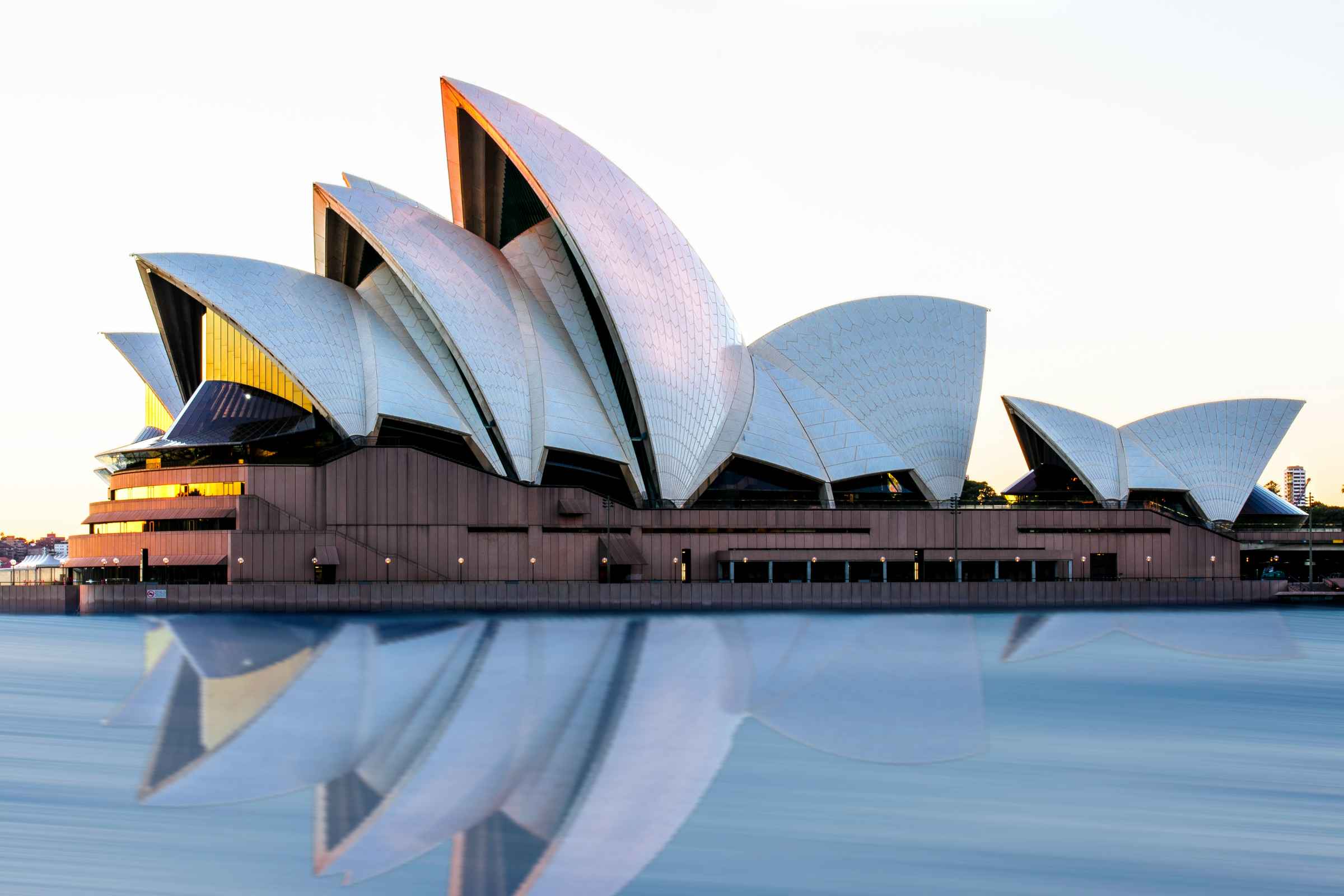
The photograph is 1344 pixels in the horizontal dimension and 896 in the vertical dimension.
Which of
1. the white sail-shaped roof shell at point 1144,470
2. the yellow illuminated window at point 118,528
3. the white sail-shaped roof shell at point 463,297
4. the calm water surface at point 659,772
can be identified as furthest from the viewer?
the white sail-shaped roof shell at point 1144,470

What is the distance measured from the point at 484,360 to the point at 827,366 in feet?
61.1

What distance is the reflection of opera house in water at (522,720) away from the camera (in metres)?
16.2

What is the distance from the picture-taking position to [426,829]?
53.3 feet

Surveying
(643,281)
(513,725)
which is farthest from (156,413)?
(513,725)

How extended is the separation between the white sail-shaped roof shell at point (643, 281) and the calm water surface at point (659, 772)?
68.1ft

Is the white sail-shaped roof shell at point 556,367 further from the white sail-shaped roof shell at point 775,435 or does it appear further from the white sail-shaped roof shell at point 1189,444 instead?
the white sail-shaped roof shell at point 1189,444

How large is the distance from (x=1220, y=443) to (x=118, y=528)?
55.4 m

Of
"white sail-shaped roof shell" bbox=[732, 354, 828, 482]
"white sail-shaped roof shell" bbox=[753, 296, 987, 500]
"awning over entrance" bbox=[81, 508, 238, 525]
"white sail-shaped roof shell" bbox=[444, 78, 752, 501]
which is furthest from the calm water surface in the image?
"white sail-shaped roof shell" bbox=[753, 296, 987, 500]

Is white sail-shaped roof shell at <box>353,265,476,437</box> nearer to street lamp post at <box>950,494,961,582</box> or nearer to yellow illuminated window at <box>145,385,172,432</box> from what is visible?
yellow illuminated window at <box>145,385,172,432</box>

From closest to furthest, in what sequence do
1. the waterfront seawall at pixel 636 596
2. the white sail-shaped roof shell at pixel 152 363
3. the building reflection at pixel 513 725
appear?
the building reflection at pixel 513 725 → the waterfront seawall at pixel 636 596 → the white sail-shaped roof shell at pixel 152 363

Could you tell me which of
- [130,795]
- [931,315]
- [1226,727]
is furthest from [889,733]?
[931,315]

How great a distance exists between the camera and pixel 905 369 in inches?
2547

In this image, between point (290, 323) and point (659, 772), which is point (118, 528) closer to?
point (290, 323)

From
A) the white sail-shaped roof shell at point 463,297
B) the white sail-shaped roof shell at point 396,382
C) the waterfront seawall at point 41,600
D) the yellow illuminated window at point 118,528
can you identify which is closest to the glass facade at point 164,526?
the yellow illuminated window at point 118,528
